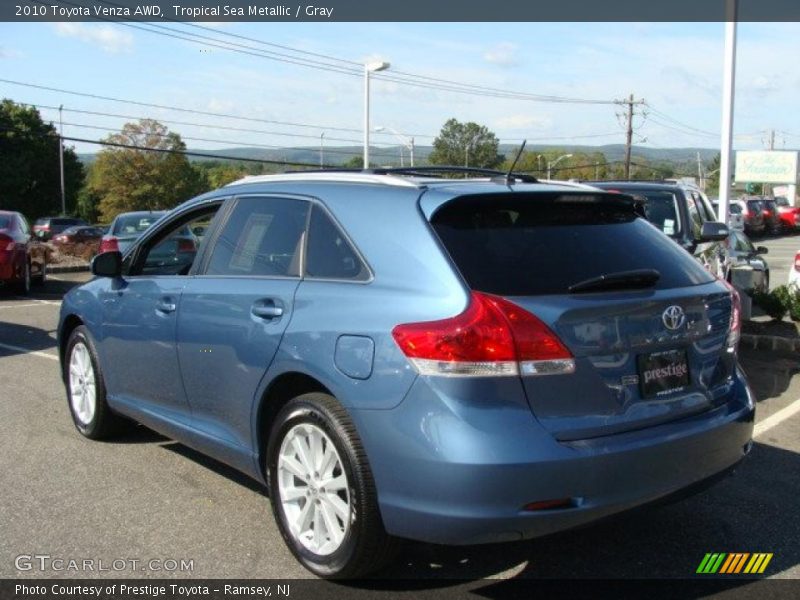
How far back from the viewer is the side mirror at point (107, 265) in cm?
524

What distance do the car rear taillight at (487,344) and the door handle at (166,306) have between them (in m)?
1.90

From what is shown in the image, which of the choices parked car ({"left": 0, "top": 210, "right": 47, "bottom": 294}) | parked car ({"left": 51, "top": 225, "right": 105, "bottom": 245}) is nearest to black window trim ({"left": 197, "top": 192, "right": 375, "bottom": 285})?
parked car ({"left": 0, "top": 210, "right": 47, "bottom": 294})

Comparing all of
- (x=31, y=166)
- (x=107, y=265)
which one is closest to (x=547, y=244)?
(x=107, y=265)

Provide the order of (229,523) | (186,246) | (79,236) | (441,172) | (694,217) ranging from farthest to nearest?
1. (79,236)
2. (694,217)
3. (186,246)
4. (441,172)
5. (229,523)

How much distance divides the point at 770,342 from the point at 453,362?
6583 mm

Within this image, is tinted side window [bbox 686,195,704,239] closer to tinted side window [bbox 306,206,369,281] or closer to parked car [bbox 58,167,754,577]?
parked car [bbox 58,167,754,577]

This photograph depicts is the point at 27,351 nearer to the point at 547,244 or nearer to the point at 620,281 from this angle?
the point at 547,244

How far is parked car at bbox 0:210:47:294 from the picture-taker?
14.2 m

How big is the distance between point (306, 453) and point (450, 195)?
126 cm

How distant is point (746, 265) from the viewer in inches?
487

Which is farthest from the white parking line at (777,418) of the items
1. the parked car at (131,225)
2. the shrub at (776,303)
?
the parked car at (131,225)

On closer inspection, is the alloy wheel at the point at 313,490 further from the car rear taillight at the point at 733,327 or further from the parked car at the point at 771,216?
the parked car at the point at 771,216

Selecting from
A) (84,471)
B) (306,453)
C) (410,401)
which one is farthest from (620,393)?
(84,471)

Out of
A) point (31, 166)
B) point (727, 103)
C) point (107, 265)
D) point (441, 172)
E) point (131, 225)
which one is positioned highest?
point (31, 166)
